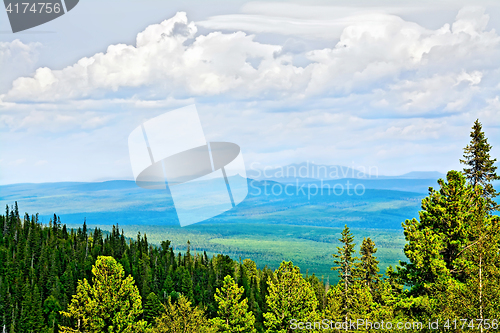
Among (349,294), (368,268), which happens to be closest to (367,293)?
(349,294)

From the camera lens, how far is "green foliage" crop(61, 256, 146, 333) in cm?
4112

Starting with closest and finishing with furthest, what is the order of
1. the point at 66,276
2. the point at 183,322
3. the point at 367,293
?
the point at 367,293 → the point at 183,322 → the point at 66,276

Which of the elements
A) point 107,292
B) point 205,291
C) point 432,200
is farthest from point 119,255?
point 432,200

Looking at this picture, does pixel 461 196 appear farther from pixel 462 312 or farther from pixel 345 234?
pixel 345 234

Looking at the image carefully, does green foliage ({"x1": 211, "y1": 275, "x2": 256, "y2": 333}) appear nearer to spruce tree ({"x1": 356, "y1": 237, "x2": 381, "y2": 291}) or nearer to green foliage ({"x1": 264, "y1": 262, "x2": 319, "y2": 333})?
green foliage ({"x1": 264, "y1": 262, "x2": 319, "y2": 333})

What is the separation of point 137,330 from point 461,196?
30550mm

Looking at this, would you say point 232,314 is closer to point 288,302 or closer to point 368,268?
point 288,302

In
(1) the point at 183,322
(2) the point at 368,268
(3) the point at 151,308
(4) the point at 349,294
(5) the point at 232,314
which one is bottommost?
(3) the point at 151,308

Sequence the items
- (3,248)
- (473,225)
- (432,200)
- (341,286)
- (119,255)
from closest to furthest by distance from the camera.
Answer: (473,225) < (432,200) < (341,286) < (3,248) < (119,255)

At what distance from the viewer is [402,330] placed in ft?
83.2

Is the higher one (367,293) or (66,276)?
(367,293)

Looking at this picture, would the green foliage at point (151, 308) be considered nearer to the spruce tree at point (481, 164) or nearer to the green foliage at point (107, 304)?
the green foliage at point (107, 304)

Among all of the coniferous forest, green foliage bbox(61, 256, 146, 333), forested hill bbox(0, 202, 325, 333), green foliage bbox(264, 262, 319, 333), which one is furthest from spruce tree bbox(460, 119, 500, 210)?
forested hill bbox(0, 202, 325, 333)

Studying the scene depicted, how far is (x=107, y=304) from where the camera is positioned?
41625 millimetres
